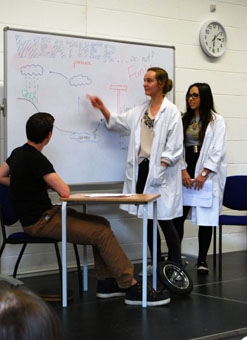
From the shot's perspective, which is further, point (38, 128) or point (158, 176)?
point (158, 176)

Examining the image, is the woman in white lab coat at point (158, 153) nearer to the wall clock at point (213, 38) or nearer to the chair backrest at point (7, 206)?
the chair backrest at point (7, 206)

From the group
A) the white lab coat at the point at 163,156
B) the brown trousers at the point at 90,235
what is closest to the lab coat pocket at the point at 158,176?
the white lab coat at the point at 163,156

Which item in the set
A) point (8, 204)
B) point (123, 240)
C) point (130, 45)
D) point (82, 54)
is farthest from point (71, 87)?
point (123, 240)

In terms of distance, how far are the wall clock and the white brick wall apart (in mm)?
55

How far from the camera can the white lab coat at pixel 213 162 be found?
13.1 ft

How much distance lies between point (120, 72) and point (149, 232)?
125 cm

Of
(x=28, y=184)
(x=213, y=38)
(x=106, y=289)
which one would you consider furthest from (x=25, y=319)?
(x=213, y=38)

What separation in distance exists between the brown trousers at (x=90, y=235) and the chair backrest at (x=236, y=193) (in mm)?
1532

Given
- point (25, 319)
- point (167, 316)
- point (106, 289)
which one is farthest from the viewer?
point (106, 289)

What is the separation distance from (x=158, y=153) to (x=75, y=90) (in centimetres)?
78

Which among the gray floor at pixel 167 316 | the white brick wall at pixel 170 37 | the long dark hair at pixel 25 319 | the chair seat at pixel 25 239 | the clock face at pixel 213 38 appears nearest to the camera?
the long dark hair at pixel 25 319

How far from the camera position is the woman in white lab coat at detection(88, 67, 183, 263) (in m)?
3.67

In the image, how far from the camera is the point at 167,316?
290 cm

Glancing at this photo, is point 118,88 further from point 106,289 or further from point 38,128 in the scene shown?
point 106,289
